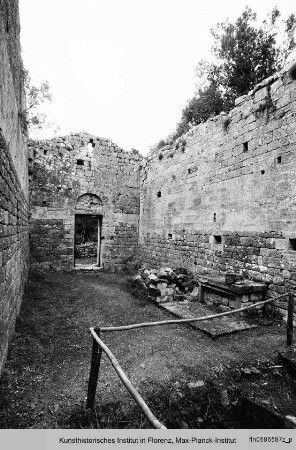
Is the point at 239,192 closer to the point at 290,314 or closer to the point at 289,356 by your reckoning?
the point at 290,314

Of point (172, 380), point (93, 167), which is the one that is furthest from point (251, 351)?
point (93, 167)

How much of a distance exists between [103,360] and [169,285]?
157 inches

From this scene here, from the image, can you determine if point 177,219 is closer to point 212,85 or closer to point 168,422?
point 168,422

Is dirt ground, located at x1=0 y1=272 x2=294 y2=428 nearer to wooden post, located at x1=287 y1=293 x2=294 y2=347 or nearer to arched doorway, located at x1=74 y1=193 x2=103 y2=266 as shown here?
wooden post, located at x1=287 y1=293 x2=294 y2=347

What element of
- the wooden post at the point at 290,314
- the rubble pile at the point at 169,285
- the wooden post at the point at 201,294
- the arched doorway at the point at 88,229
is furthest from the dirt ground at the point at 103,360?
the arched doorway at the point at 88,229

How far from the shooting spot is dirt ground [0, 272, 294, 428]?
2621 millimetres

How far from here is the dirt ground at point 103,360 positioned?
2621 mm

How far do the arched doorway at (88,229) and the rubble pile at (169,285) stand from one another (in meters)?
4.24

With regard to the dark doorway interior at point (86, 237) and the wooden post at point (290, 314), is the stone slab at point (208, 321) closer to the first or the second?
the wooden post at point (290, 314)

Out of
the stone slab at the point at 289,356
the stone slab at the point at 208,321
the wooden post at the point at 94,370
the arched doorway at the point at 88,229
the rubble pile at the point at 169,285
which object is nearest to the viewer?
the wooden post at the point at 94,370

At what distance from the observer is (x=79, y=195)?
10836 mm

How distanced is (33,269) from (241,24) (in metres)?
18.1

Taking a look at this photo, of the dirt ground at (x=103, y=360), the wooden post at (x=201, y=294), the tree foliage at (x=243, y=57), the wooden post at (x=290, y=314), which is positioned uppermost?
the tree foliage at (x=243, y=57)

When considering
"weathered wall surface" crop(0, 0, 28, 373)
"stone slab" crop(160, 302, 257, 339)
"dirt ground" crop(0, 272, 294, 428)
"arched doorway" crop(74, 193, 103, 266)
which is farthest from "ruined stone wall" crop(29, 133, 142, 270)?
"weathered wall surface" crop(0, 0, 28, 373)
